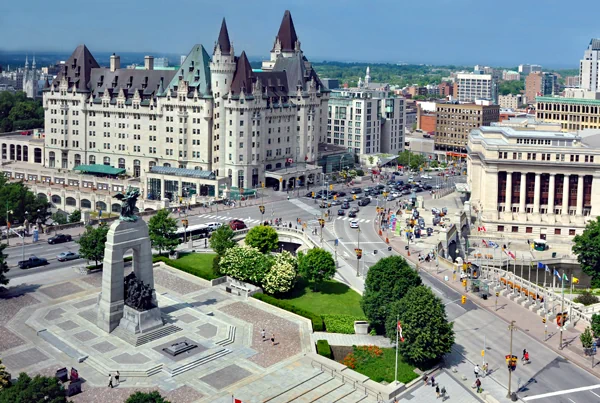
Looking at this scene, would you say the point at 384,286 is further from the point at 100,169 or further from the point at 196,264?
the point at 100,169

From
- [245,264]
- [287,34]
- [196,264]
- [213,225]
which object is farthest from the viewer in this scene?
[287,34]

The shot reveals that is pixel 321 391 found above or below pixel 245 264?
below

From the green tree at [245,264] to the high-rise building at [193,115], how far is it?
220 feet

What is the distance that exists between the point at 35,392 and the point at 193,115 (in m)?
117

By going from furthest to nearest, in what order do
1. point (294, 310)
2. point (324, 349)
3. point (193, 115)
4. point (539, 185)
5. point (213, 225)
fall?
point (193, 115), point (539, 185), point (213, 225), point (294, 310), point (324, 349)

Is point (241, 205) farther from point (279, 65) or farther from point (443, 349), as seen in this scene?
point (443, 349)

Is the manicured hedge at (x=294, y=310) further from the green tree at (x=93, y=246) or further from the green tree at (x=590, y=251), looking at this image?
the green tree at (x=590, y=251)

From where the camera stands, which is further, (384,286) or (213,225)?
(213,225)

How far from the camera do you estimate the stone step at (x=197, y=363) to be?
71.6 m

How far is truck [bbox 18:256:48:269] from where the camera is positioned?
104m

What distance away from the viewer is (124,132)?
179500 millimetres

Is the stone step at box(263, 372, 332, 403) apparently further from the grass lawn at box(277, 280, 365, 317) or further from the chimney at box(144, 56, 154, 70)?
the chimney at box(144, 56, 154, 70)

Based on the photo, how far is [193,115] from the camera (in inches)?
6649

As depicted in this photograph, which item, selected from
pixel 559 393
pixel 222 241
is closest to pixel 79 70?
pixel 222 241
